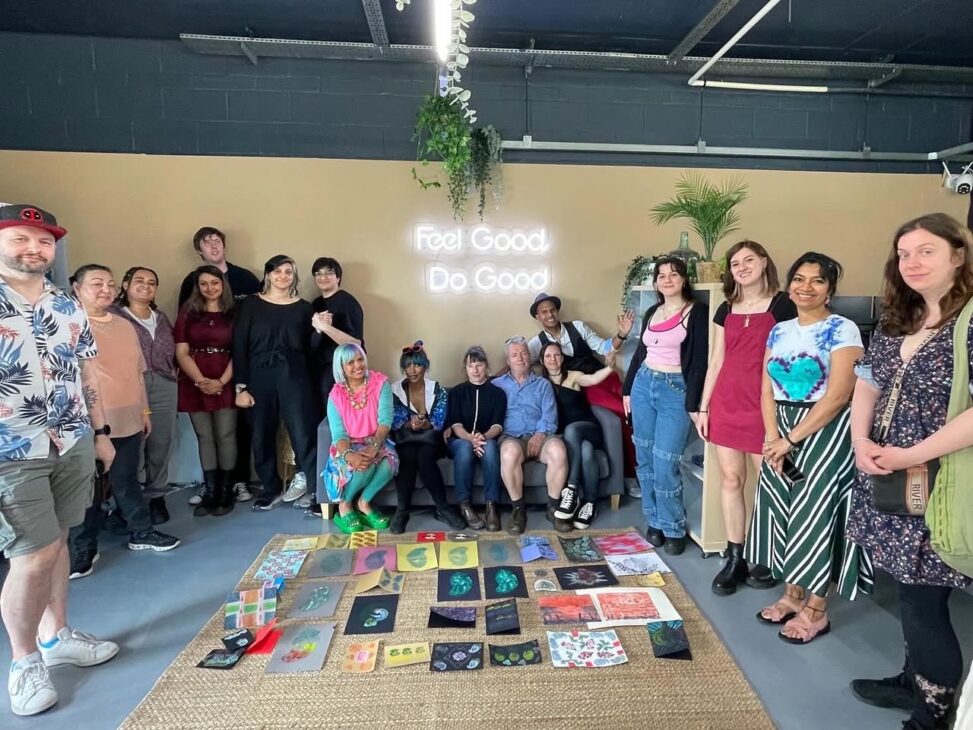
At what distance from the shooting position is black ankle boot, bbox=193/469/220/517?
358cm

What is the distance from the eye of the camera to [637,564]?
280 cm

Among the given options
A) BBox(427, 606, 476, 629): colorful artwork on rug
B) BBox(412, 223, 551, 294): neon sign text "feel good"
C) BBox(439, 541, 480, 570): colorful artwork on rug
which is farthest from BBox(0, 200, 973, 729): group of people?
BBox(427, 606, 476, 629): colorful artwork on rug

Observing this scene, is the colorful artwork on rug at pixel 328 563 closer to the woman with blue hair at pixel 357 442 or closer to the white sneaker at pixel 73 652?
the woman with blue hair at pixel 357 442

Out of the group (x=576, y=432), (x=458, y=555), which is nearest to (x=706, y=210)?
(x=576, y=432)

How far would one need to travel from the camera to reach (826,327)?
2.09 m

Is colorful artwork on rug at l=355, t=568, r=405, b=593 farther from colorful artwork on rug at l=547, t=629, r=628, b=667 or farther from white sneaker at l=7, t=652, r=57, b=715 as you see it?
white sneaker at l=7, t=652, r=57, b=715

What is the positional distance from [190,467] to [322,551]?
1760 mm

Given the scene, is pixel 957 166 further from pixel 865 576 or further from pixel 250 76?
pixel 250 76

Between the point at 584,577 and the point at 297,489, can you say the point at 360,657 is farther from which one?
the point at 297,489

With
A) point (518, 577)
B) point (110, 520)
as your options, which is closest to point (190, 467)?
point (110, 520)

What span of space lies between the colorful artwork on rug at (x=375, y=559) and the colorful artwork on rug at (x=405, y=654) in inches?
24.3

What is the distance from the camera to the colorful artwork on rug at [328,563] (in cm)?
277

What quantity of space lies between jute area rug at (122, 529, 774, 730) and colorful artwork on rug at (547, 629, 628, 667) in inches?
1.1

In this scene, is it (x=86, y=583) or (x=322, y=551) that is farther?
(x=322, y=551)
